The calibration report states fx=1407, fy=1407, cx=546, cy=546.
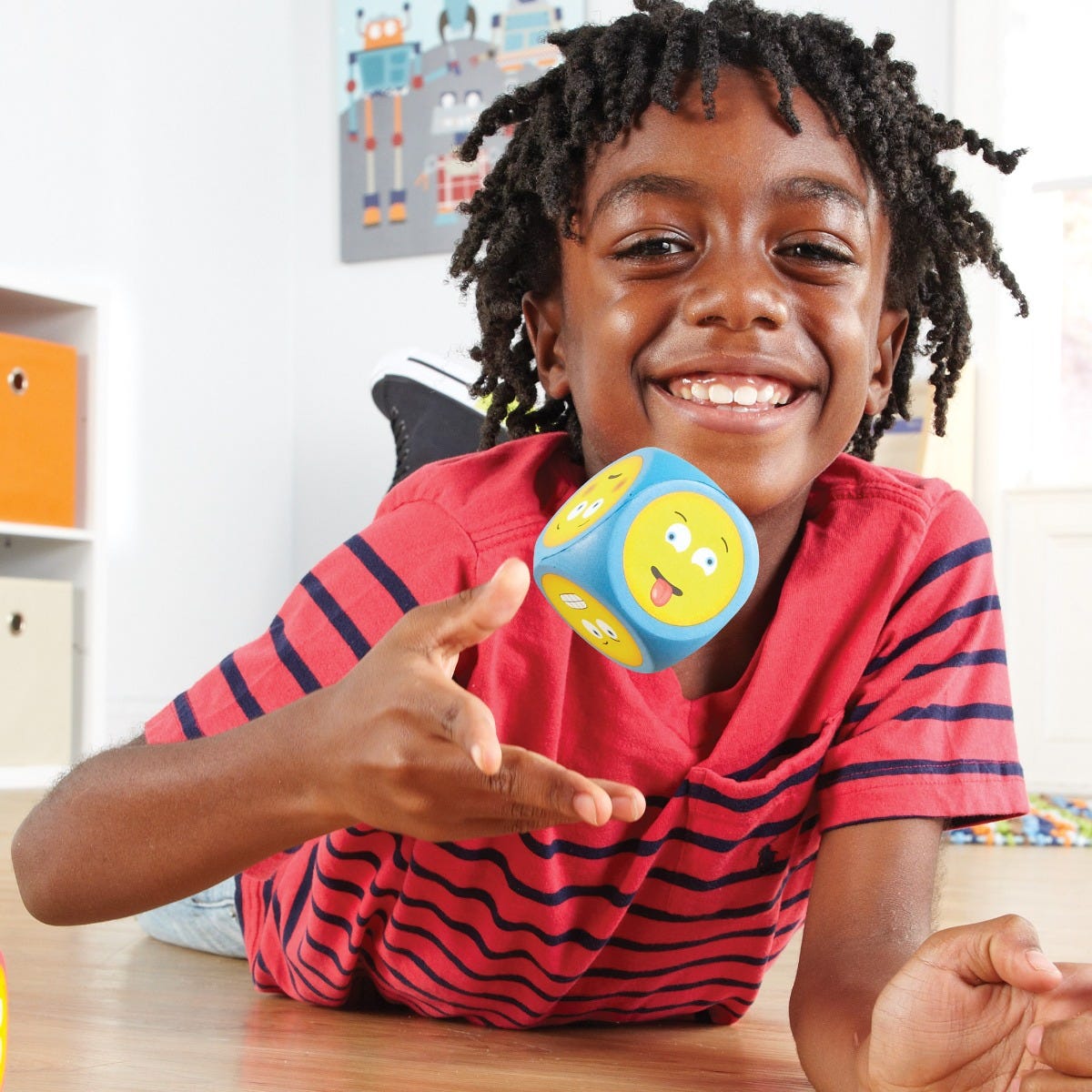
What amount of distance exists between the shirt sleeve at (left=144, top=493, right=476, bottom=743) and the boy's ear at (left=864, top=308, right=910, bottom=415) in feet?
1.05

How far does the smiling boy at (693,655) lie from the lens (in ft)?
2.40

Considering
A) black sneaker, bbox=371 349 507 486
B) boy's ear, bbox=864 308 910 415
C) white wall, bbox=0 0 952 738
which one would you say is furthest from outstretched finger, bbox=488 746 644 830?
white wall, bbox=0 0 952 738

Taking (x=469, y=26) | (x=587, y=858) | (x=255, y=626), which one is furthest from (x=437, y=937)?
(x=469, y=26)

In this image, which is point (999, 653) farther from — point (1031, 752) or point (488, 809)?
point (1031, 752)

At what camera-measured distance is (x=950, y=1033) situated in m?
0.58

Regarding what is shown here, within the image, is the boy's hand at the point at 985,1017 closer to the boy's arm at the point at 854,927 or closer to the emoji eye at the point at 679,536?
the boy's arm at the point at 854,927

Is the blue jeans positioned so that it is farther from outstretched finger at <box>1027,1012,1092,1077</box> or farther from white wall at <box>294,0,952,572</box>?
white wall at <box>294,0,952,572</box>

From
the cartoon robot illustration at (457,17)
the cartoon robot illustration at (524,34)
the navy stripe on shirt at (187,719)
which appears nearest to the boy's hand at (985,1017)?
the navy stripe on shirt at (187,719)

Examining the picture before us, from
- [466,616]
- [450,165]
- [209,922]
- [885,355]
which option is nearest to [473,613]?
[466,616]

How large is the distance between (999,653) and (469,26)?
273 centimetres

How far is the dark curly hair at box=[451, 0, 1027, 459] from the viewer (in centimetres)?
79

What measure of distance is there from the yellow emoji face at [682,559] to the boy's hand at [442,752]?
3.1 inches

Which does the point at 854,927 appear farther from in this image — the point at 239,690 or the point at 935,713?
the point at 239,690

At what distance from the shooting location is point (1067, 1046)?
53cm
